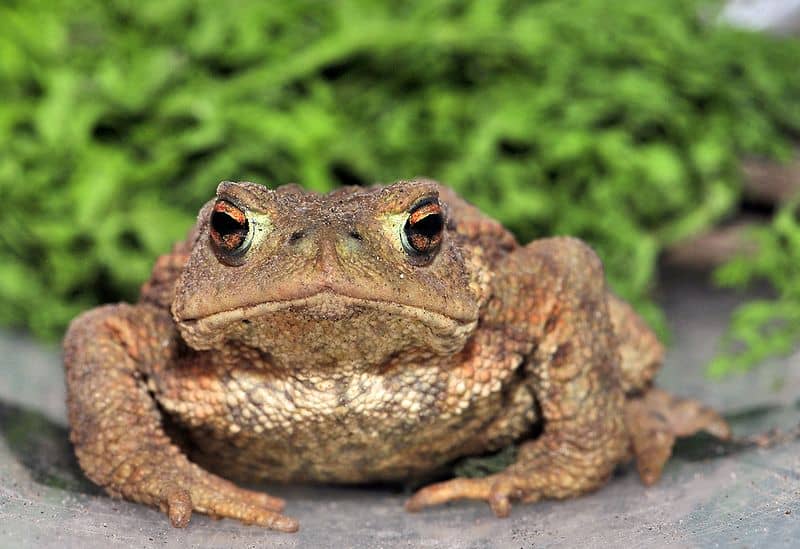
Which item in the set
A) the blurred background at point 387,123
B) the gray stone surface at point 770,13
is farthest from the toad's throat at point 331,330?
the gray stone surface at point 770,13

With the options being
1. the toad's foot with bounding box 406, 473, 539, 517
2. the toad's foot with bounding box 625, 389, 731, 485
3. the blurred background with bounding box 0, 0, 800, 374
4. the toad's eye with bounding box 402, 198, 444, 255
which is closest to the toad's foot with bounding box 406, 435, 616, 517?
the toad's foot with bounding box 406, 473, 539, 517

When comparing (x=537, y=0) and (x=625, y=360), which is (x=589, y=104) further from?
(x=625, y=360)

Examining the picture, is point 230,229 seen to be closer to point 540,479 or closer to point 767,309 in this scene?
point 540,479

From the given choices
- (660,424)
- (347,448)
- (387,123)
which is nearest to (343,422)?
(347,448)

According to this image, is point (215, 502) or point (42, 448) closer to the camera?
point (215, 502)

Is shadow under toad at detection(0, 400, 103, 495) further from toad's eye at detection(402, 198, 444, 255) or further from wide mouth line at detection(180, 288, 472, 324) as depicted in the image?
toad's eye at detection(402, 198, 444, 255)

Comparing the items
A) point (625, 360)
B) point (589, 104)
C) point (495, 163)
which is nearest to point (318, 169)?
point (495, 163)

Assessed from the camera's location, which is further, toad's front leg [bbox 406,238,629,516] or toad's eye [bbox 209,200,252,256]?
toad's front leg [bbox 406,238,629,516]
